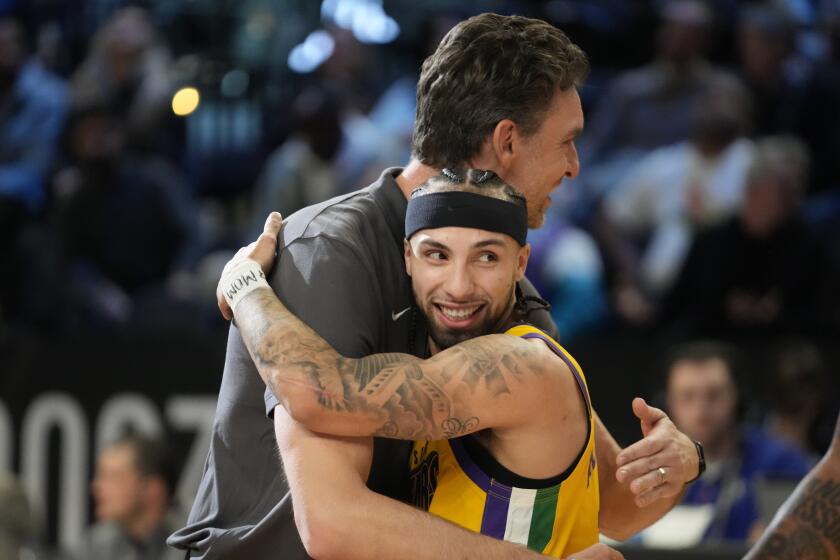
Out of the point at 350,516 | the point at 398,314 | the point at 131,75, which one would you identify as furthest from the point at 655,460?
the point at 131,75

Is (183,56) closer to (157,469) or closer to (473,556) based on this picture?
(157,469)

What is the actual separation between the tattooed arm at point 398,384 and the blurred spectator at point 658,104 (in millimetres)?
5059

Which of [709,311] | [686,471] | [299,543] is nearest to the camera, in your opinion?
[299,543]

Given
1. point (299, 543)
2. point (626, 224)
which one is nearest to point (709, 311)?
point (626, 224)

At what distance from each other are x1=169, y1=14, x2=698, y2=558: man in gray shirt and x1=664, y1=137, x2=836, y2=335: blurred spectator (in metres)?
3.97

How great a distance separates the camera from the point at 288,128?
8.13 meters

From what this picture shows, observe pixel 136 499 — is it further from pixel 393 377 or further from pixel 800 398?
pixel 393 377

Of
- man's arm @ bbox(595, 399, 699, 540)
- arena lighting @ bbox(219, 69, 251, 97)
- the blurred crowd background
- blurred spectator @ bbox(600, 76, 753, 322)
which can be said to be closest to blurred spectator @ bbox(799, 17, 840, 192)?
the blurred crowd background

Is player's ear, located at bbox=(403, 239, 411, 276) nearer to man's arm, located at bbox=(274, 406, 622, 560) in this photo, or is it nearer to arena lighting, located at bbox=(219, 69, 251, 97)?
man's arm, located at bbox=(274, 406, 622, 560)

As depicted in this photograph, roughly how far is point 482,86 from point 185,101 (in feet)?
16.9

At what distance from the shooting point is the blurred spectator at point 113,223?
7762 millimetres

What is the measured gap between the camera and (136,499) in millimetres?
6578

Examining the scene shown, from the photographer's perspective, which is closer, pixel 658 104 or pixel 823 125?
pixel 823 125

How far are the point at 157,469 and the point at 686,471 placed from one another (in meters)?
3.69
